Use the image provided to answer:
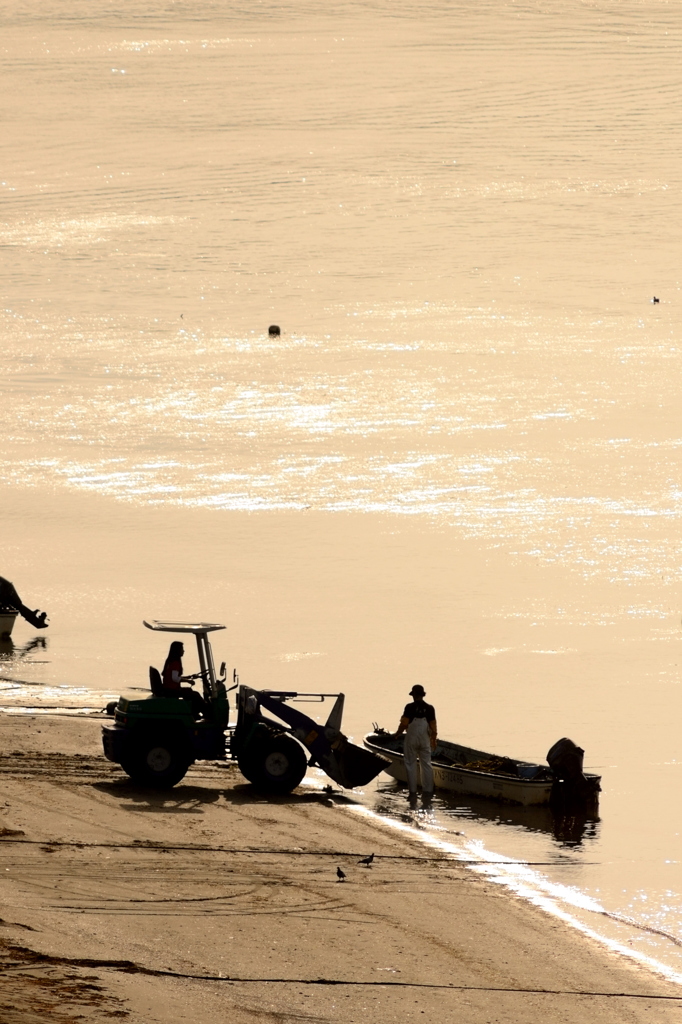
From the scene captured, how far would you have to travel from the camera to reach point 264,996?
1275 centimetres

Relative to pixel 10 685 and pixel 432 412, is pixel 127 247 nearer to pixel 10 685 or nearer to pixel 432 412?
pixel 432 412

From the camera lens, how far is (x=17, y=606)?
37469 millimetres

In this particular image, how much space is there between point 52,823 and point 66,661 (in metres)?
17.1

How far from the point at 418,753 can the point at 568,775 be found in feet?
7.24

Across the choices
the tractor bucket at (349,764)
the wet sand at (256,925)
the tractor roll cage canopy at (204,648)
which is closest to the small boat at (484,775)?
the tractor bucket at (349,764)

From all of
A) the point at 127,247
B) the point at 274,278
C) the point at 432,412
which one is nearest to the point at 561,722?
the point at 432,412

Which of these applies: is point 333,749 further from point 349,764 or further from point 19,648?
point 19,648

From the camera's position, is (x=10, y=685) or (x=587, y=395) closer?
(x=10, y=685)

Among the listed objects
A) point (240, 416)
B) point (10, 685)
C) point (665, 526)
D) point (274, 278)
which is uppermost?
point (274, 278)

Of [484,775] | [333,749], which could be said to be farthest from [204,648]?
[484,775]

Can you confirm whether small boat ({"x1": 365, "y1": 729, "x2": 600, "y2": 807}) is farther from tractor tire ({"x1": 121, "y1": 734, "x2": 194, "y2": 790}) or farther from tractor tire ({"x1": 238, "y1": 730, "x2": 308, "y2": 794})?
tractor tire ({"x1": 121, "y1": 734, "x2": 194, "y2": 790})

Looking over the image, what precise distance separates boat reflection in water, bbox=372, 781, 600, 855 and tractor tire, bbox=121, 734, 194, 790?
3060mm

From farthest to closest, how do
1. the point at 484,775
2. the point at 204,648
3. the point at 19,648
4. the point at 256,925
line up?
the point at 19,648, the point at 484,775, the point at 204,648, the point at 256,925

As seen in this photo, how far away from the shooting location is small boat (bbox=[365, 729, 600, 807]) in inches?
885
